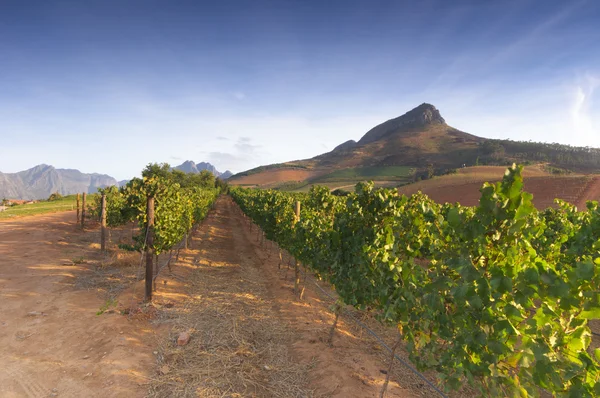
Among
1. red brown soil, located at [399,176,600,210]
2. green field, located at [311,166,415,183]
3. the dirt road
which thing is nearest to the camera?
the dirt road

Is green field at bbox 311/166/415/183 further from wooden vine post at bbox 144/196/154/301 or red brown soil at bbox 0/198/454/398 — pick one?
wooden vine post at bbox 144/196/154/301

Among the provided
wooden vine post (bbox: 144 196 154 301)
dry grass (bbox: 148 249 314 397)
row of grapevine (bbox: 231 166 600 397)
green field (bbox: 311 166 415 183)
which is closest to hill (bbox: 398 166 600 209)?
dry grass (bbox: 148 249 314 397)

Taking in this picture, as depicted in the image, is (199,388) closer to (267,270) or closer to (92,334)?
(92,334)

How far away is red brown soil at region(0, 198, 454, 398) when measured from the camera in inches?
Result: 247

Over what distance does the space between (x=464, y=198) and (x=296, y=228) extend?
178ft

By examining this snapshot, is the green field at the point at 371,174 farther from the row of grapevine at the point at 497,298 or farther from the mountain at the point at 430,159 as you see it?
the row of grapevine at the point at 497,298

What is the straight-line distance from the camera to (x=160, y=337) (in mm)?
8133

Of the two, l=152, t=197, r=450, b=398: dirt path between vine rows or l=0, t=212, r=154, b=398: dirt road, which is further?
l=152, t=197, r=450, b=398: dirt path between vine rows

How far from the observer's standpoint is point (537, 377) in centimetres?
262

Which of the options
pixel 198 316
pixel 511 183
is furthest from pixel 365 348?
pixel 511 183

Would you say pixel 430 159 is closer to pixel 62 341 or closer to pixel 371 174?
pixel 371 174

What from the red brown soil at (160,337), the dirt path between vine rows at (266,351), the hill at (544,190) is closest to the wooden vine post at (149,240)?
the red brown soil at (160,337)

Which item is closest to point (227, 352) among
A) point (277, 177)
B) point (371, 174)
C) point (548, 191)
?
point (548, 191)

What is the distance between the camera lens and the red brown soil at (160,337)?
20.6 feet
